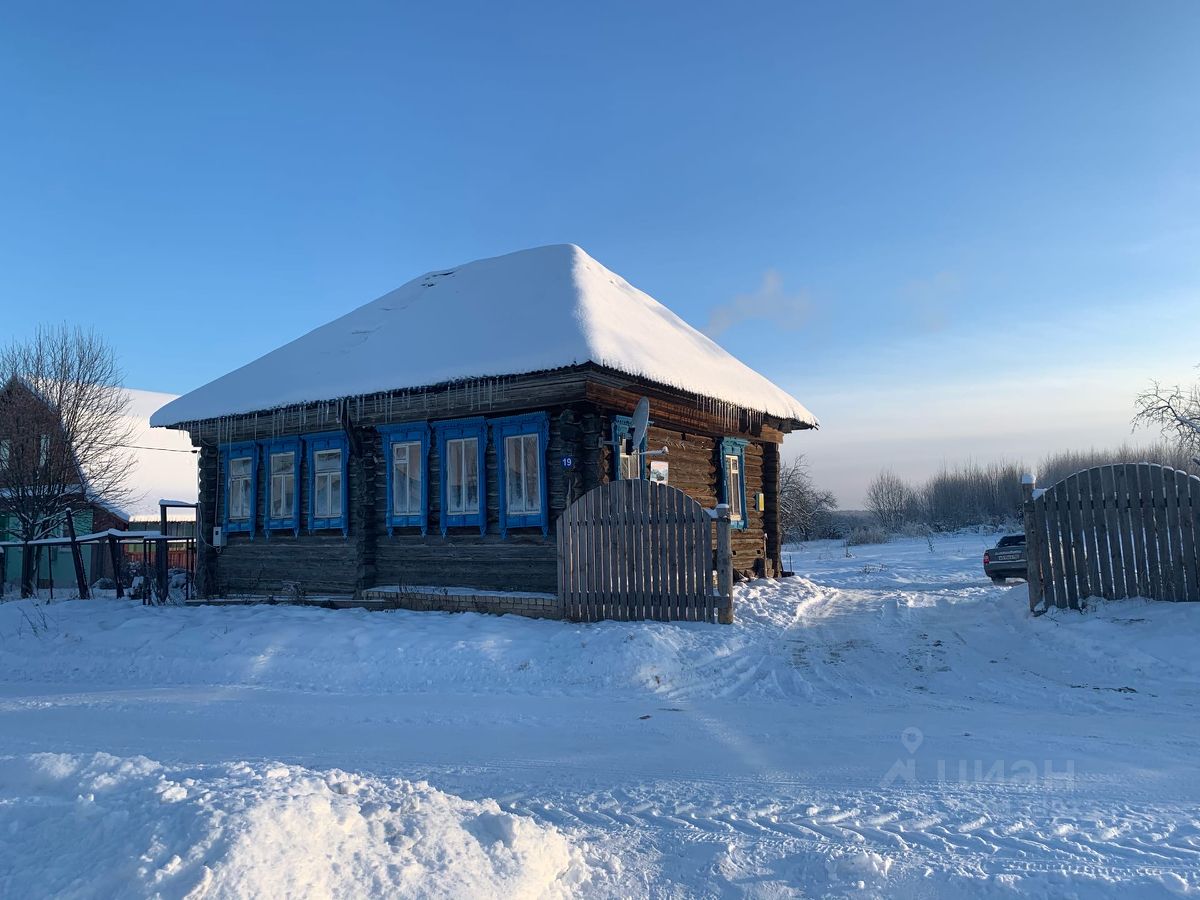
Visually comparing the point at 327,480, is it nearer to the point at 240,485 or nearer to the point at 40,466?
the point at 240,485

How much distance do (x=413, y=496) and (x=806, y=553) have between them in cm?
2976

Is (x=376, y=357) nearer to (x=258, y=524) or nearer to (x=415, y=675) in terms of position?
(x=258, y=524)

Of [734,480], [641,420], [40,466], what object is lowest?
[734,480]

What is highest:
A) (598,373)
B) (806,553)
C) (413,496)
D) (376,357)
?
(376,357)

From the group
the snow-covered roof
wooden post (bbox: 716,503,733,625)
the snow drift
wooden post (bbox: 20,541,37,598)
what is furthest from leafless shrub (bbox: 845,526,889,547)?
the snow drift

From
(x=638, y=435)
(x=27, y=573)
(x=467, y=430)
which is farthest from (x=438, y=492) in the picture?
(x=27, y=573)

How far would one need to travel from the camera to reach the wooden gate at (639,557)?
1067 centimetres

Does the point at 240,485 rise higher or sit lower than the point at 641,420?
lower

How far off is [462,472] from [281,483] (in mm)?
4555

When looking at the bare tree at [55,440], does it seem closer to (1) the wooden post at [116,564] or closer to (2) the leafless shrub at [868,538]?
(1) the wooden post at [116,564]

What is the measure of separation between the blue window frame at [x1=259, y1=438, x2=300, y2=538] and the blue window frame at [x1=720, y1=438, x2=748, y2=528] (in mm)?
8267

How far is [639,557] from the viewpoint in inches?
431

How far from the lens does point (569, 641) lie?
9.88 m

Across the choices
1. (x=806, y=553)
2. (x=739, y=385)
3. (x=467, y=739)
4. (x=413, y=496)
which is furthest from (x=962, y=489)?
(x=467, y=739)
